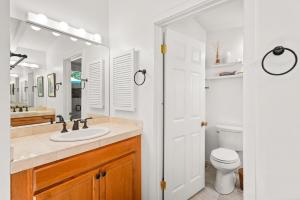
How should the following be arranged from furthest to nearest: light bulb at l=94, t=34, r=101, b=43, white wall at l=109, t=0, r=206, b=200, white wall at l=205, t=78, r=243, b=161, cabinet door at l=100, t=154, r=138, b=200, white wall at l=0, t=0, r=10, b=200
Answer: white wall at l=205, t=78, r=243, b=161 → light bulb at l=94, t=34, r=101, b=43 → white wall at l=109, t=0, r=206, b=200 → cabinet door at l=100, t=154, r=138, b=200 → white wall at l=0, t=0, r=10, b=200

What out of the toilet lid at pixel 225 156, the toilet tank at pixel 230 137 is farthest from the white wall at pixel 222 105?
the toilet lid at pixel 225 156

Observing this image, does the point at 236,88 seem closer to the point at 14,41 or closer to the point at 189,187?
the point at 189,187

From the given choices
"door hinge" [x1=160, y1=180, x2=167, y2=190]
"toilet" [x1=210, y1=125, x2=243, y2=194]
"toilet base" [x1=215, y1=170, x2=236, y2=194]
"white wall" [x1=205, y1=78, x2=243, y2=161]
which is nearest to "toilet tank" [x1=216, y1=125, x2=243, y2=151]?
"toilet" [x1=210, y1=125, x2=243, y2=194]

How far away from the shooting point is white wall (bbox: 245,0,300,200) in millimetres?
879

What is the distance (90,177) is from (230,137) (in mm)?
2036

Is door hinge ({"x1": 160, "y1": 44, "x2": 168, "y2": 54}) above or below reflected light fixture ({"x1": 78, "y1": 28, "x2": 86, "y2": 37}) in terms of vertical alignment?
below

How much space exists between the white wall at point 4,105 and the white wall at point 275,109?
1195mm

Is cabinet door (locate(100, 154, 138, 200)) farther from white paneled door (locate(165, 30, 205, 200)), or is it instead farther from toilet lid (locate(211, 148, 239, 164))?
toilet lid (locate(211, 148, 239, 164))

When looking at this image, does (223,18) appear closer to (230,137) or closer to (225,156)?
(230,137)

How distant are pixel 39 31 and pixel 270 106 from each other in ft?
6.50

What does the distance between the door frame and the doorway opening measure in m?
0.04

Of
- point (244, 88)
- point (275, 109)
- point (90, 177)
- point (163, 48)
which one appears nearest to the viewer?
point (275, 109)

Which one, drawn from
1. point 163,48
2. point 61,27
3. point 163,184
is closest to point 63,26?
point 61,27

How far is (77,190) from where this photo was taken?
3.73 feet
